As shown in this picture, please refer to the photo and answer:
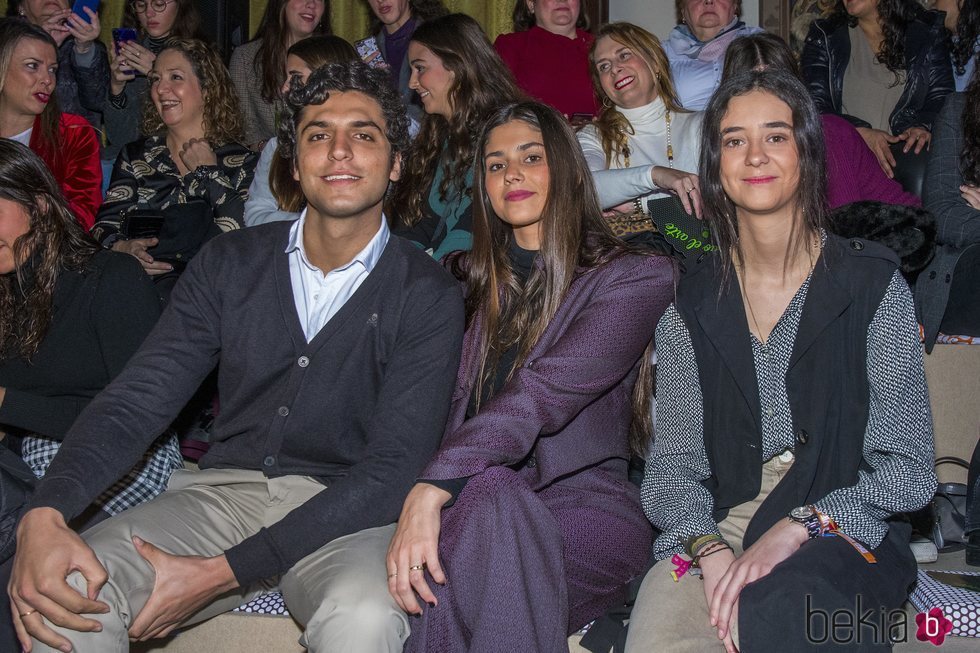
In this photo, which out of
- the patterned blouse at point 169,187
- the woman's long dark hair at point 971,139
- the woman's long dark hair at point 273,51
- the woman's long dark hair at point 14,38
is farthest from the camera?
the woman's long dark hair at point 273,51

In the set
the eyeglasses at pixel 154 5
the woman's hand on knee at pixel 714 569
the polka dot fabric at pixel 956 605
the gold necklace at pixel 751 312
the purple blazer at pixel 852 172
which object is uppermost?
the eyeglasses at pixel 154 5

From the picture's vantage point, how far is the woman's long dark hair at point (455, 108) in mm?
3225

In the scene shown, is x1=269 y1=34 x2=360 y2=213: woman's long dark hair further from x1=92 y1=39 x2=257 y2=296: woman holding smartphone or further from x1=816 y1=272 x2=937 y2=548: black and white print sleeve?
x1=816 y1=272 x2=937 y2=548: black and white print sleeve

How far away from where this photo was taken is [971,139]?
3.12m

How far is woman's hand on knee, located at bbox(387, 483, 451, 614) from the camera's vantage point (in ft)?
5.94

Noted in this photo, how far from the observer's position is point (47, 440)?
241 centimetres

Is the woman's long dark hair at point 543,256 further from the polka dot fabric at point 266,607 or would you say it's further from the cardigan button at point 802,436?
the polka dot fabric at point 266,607

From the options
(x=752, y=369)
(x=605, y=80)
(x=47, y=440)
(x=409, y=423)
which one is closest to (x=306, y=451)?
(x=409, y=423)

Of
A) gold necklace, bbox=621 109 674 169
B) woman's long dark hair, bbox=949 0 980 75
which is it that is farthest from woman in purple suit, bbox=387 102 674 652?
woman's long dark hair, bbox=949 0 980 75

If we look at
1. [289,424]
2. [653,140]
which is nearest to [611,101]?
[653,140]

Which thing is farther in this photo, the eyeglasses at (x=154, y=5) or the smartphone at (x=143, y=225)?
the eyeglasses at (x=154, y=5)

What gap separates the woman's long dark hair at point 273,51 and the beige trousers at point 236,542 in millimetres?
2216

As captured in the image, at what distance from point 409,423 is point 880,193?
1.78 meters

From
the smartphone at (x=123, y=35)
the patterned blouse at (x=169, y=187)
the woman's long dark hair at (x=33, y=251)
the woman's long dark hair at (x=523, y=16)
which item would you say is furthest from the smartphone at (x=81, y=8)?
the woman's long dark hair at (x=33, y=251)
